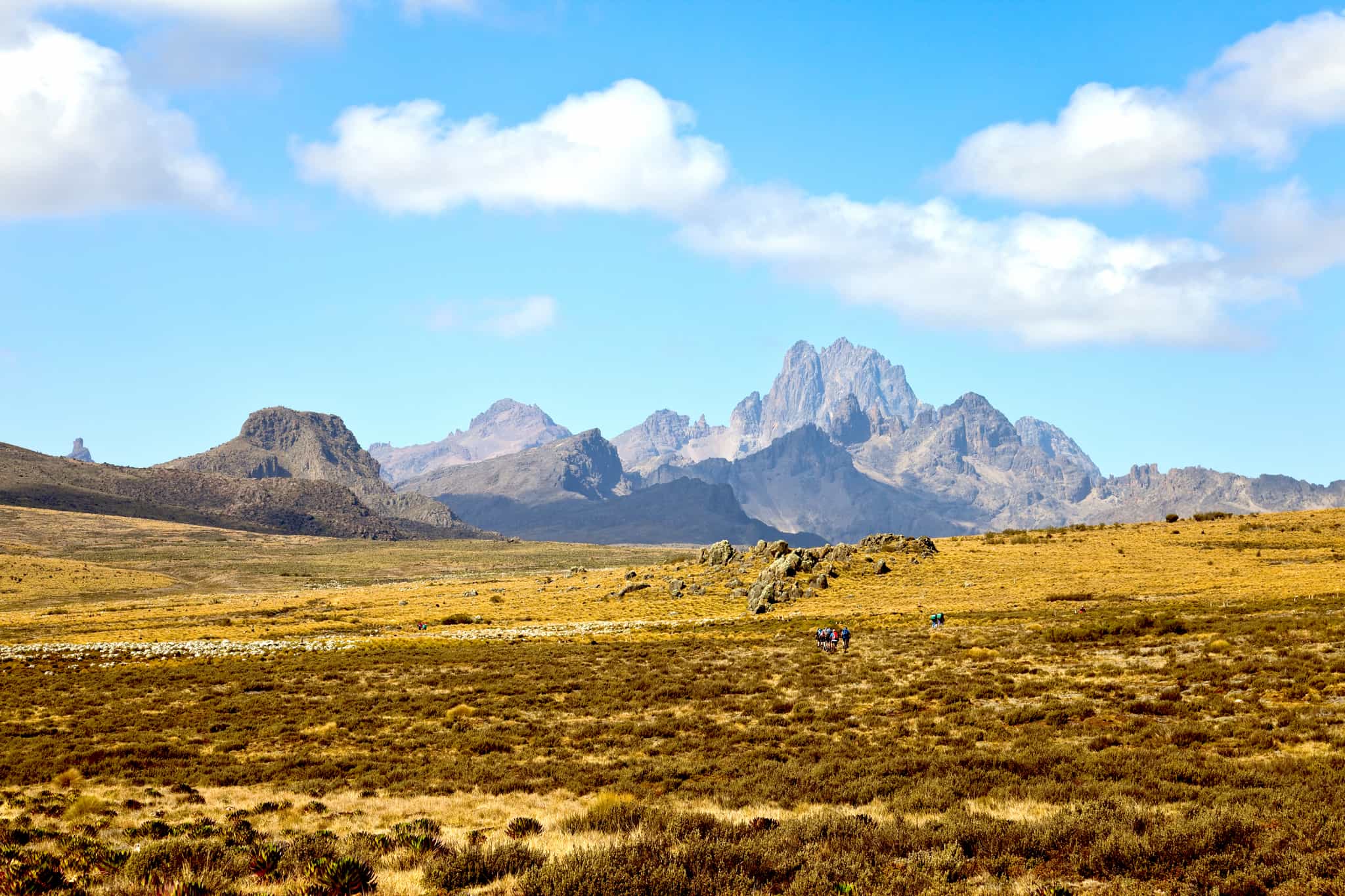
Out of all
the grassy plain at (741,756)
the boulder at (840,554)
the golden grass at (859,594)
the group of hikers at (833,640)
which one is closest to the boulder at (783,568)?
the golden grass at (859,594)

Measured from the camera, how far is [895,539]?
294 ft

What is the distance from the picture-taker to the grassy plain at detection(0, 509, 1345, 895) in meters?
11.7

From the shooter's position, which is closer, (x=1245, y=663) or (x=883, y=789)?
(x=883, y=789)

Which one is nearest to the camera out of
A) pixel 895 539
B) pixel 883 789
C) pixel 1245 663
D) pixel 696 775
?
pixel 883 789

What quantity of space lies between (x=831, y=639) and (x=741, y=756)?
21.1 metres

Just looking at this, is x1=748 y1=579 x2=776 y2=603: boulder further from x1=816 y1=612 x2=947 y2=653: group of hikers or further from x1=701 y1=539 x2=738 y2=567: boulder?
x1=816 y1=612 x2=947 y2=653: group of hikers

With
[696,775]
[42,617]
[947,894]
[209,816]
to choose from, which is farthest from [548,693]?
[42,617]

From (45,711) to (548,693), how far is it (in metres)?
19.6

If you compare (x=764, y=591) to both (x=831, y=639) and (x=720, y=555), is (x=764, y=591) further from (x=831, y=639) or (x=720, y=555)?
(x=831, y=639)

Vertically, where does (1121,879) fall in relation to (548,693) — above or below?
above

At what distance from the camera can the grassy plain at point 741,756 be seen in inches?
460

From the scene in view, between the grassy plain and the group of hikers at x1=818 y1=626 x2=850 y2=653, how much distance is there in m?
1.27

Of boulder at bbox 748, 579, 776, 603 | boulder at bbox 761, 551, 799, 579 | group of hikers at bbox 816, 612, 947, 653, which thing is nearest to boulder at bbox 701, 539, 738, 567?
boulder at bbox 761, 551, 799, 579

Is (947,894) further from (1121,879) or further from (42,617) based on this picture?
(42,617)
